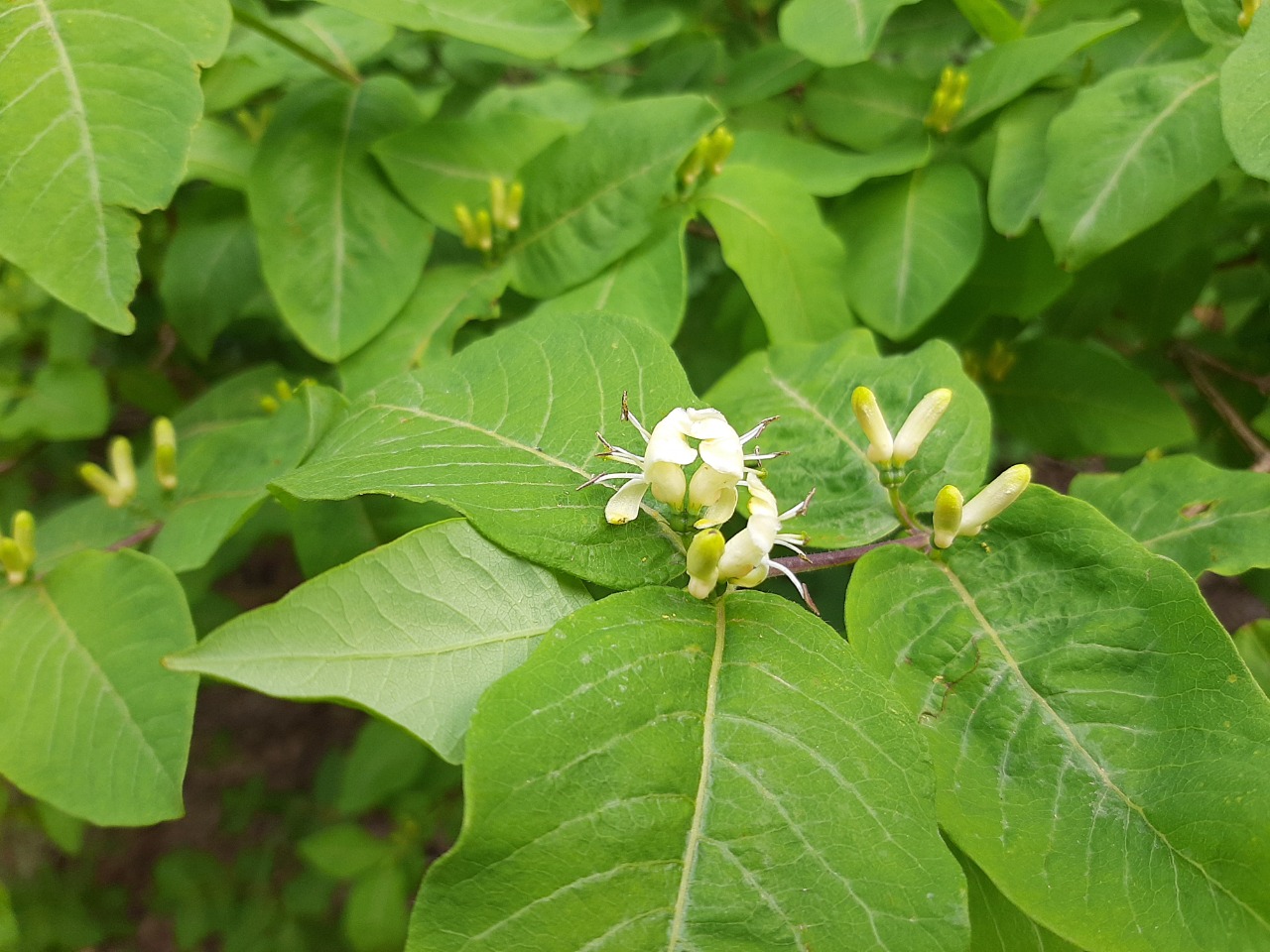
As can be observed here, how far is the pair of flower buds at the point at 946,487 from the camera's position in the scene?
0.83m

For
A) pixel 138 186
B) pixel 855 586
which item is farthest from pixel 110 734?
pixel 855 586

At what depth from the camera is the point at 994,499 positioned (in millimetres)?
839

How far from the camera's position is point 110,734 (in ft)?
3.10

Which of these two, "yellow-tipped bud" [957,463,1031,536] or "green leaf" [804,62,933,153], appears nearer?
"yellow-tipped bud" [957,463,1031,536]

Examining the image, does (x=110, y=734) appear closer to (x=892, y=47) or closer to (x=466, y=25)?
(x=466, y=25)

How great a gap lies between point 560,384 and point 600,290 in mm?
457

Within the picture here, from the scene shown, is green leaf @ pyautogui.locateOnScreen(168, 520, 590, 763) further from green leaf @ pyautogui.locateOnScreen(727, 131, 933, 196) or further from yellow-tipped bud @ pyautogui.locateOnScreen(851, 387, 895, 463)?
green leaf @ pyautogui.locateOnScreen(727, 131, 933, 196)

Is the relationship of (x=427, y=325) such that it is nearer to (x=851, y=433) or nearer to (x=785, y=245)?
(x=785, y=245)

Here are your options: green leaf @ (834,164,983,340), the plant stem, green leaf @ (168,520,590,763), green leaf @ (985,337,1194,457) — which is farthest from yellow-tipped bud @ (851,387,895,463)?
the plant stem

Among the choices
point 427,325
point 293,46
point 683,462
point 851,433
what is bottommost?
point 427,325

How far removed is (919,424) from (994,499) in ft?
0.38

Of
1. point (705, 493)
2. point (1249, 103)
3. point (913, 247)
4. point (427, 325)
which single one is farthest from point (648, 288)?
point (1249, 103)

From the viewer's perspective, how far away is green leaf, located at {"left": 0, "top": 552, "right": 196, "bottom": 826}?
3.00ft

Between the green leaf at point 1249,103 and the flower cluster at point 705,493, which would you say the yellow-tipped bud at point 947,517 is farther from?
the green leaf at point 1249,103
